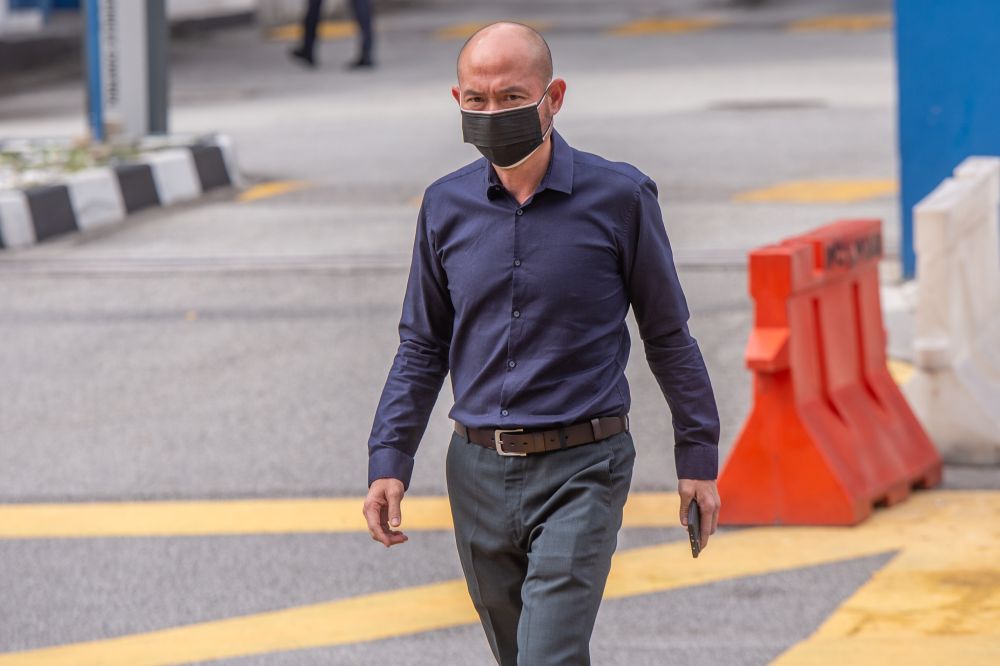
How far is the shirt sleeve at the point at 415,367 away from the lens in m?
3.68

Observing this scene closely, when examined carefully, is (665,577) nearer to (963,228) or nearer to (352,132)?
(963,228)

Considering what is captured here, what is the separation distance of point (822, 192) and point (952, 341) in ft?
17.4

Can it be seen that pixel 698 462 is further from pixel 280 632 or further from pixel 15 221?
pixel 15 221

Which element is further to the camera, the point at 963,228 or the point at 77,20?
the point at 77,20

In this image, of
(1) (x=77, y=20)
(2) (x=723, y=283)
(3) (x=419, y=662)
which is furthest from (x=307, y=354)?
(1) (x=77, y=20)

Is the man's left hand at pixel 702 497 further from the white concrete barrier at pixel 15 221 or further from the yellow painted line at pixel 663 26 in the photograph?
the yellow painted line at pixel 663 26

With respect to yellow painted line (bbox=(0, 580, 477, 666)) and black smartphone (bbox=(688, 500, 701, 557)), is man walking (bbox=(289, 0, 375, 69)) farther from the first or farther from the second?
black smartphone (bbox=(688, 500, 701, 557))

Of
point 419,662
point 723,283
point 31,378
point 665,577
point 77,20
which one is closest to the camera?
point 419,662

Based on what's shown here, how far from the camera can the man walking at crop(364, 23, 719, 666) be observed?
350cm

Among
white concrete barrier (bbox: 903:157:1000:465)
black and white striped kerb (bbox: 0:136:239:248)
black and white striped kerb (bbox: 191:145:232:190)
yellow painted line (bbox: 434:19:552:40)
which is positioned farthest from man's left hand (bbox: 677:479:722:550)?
yellow painted line (bbox: 434:19:552:40)

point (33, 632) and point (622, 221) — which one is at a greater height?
point (622, 221)

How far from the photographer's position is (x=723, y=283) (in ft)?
31.0

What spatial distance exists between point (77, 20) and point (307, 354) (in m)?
19.7

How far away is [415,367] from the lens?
3746mm
